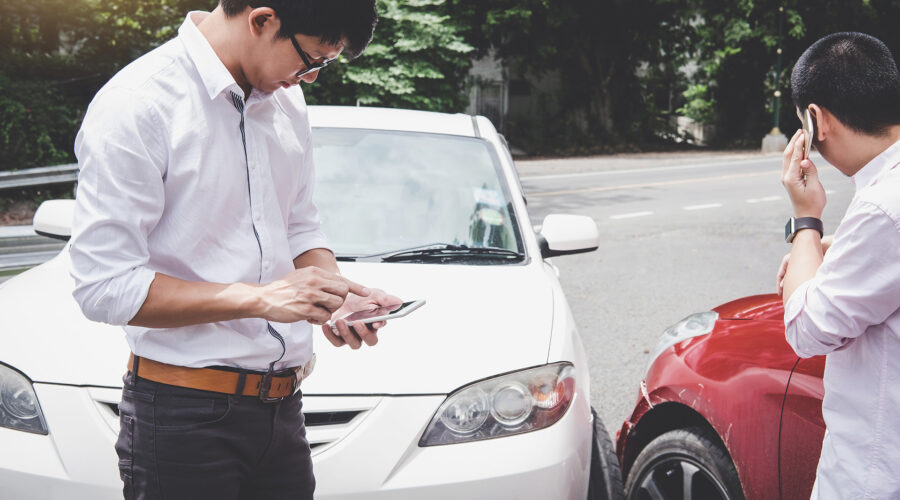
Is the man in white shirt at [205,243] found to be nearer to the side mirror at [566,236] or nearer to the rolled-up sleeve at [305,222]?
the rolled-up sleeve at [305,222]

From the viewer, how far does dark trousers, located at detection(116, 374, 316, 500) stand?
1.59 m

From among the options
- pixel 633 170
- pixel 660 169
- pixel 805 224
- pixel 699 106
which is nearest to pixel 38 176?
pixel 805 224

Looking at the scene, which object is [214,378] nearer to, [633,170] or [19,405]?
[19,405]

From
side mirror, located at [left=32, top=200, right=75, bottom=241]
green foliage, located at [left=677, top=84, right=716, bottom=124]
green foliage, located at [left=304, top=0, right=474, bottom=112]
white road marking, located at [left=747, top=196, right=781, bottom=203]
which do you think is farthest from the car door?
green foliage, located at [left=677, top=84, right=716, bottom=124]

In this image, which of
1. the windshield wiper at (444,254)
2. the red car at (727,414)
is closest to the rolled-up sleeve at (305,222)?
the windshield wiper at (444,254)

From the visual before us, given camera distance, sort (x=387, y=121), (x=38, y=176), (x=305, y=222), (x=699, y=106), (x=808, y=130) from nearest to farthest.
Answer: (x=808, y=130)
(x=305, y=222)
(x=387, y=121)
(x=38, y=176)
(x=699, y=106)

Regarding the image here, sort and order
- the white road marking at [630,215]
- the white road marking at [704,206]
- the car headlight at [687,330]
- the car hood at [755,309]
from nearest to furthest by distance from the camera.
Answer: the car hood at [755,309] < the car headlight at [687,330] < the white road marking at [630,215] < the white road marking at [704,206]

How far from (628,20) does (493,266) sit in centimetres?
2895

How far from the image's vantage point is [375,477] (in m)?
2.25

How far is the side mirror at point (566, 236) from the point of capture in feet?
11.6

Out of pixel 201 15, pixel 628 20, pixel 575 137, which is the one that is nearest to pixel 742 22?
pixel 628 20

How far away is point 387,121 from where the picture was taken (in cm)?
397

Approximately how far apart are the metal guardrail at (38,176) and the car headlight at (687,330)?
914 centimetres

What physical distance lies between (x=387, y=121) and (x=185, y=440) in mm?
2590
